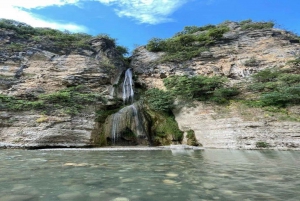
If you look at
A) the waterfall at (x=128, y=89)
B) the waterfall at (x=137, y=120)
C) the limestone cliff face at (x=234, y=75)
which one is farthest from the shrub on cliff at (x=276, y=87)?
the waterfall at (x=128, y=89)

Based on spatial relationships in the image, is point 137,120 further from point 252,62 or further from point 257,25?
point 257,25

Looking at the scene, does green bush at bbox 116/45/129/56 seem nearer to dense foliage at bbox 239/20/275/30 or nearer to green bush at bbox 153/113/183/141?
green bush at bbox 153/113/183/141

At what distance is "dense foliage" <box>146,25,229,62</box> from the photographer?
23.6 meters

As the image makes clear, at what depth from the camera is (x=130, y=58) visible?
28328mm

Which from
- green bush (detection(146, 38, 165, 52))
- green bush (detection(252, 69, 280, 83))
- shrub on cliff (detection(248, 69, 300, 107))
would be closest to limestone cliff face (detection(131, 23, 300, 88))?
green bush (detection(146, 38, 165, 52))

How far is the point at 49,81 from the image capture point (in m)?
20.1

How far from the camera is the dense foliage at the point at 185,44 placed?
23625mm

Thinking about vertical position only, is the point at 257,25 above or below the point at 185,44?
above

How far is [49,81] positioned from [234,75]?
1746 cm

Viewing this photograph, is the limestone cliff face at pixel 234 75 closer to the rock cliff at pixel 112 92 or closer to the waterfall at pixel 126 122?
the rock cliff at pixel 112 92

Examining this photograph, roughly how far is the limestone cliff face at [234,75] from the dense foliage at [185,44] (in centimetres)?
61

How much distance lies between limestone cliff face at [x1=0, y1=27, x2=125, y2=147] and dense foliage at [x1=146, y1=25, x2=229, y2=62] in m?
5.02

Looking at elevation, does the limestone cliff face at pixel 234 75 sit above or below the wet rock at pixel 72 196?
above

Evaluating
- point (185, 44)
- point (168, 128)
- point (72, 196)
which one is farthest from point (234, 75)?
point (72, 196)
